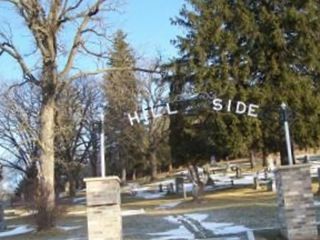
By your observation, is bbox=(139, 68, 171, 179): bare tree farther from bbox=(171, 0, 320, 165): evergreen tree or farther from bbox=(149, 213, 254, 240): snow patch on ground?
bbox=(149, 213, 254, 240): snow patch on ground

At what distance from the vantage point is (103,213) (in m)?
13.9

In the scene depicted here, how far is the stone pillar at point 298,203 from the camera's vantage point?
43.8ft

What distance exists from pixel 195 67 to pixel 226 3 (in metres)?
3.69

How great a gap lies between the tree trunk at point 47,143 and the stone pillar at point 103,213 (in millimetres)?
10172

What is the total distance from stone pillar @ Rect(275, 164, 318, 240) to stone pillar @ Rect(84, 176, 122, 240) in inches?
137

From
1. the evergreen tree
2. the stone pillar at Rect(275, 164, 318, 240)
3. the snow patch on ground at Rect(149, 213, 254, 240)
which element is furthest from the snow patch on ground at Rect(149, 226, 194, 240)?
the evergreen tree

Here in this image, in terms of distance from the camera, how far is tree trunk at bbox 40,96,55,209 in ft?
79.8

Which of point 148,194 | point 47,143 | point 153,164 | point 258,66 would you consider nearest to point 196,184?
point 258,66

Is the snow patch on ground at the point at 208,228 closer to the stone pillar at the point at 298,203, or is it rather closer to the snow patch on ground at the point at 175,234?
the snow patch on ground at the point at 175,234

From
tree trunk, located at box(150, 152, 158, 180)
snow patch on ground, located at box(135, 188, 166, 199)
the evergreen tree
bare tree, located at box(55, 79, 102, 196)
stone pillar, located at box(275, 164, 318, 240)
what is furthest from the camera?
tree trunk, located at box(150, 152, 158, 180)

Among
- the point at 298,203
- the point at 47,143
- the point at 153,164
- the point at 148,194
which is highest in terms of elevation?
the point at 153,164

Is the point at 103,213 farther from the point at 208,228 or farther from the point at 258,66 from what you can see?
the point at 258,66

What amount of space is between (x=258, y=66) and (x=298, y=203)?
19126 millimetres

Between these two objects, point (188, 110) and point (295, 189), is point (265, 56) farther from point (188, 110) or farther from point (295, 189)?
point (295, 189)
